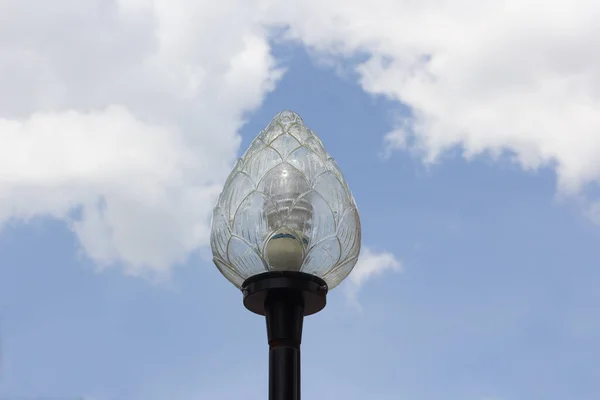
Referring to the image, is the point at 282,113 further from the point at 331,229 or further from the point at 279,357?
the point at 279,357

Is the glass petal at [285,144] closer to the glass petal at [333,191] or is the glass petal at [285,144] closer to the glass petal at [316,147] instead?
the glass petal at [316,147]

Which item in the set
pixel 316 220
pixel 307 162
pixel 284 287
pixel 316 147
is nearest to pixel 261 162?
pixel 307 162

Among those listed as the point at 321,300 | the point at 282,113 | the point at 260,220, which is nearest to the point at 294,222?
the point at 260,220

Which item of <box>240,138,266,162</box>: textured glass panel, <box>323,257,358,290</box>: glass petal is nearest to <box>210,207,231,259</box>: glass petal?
<box>240,138,266,162</box>: textured glass panel

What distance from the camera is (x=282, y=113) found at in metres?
5.21

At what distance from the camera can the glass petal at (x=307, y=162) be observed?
190 inches

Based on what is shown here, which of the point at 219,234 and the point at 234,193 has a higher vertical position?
the point at 234,193

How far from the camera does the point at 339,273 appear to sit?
4895 millimetres

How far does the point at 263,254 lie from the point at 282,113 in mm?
1025

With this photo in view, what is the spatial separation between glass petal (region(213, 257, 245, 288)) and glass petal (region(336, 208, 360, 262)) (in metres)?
0.61

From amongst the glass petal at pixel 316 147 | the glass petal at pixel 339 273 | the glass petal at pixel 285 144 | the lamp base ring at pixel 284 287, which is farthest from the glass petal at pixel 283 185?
the glass petal at pixel 339 273

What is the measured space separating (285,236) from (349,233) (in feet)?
1.42

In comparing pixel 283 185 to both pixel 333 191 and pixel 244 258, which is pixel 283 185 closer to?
pixel 333 191

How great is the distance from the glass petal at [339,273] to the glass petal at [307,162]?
21.3 inches
